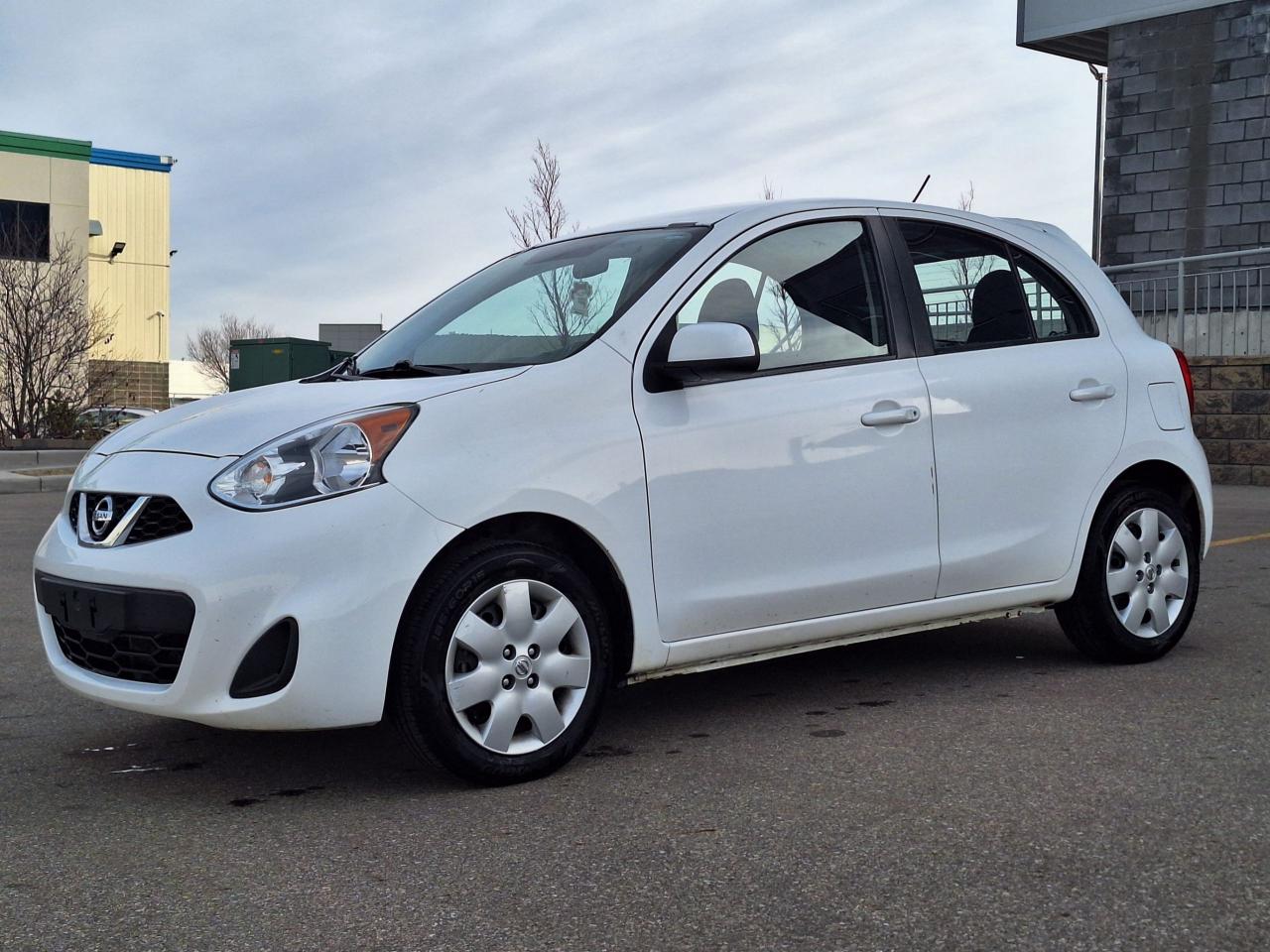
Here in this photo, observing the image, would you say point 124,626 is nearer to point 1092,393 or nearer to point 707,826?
point 707,826

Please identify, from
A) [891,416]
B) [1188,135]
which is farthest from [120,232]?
[891,416]

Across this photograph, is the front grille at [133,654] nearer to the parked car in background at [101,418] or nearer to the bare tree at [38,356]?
the parked car in background at [101,418]

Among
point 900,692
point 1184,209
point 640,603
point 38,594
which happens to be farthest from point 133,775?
point 1184,209

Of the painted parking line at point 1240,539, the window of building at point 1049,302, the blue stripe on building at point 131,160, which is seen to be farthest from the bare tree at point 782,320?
the blue stripe on building at point 131,160

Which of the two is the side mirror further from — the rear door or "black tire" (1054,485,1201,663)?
"black tire" (1054,485,1201,663)

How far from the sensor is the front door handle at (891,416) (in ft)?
14.6

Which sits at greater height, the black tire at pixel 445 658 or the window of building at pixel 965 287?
the window of building at pixel 965 287

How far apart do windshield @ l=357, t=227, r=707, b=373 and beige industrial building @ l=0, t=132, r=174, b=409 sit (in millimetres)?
33174

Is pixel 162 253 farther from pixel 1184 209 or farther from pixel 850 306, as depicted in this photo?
pixel 850 306

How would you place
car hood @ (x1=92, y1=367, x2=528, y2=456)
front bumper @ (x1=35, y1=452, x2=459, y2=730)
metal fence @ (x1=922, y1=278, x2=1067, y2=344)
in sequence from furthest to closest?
metal fence @ (x1=922, y1=278, x2=1067, y2=344) → car hood @ (x1=92, y1=367, x2=528, y2=456) → front bumper @ (x1=35, y1=452, x2=459, y2=730)

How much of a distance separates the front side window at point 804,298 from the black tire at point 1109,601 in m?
1.20

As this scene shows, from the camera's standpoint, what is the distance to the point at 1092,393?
503cm

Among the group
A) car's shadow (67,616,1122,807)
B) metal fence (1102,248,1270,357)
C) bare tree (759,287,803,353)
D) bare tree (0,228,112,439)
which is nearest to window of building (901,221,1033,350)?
bare tree (759,287,803,353)

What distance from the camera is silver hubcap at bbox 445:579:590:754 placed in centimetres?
368
